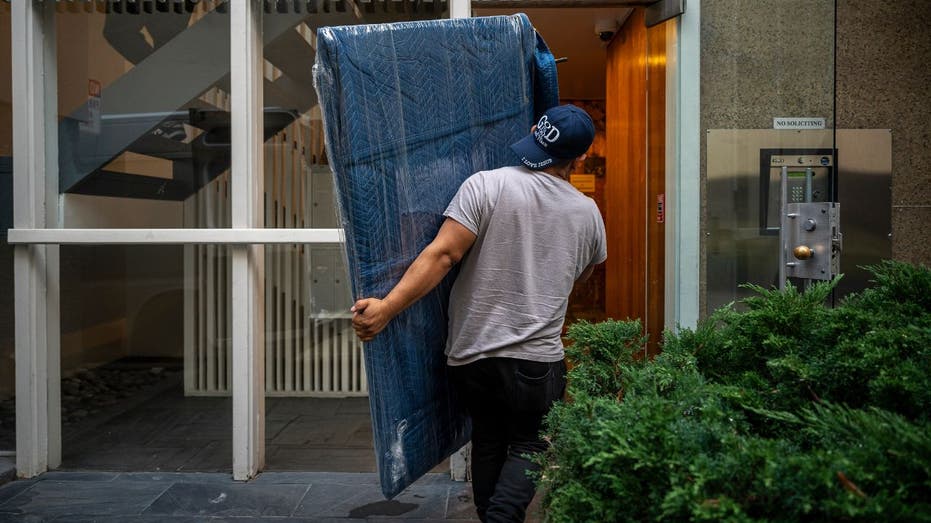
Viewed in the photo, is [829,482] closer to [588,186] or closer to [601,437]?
[601,437]

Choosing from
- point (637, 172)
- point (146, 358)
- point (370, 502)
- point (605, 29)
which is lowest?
point (370, 502)

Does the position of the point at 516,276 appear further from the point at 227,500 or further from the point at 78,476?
the point at 78,476

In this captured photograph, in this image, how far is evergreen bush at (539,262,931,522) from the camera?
1260mm

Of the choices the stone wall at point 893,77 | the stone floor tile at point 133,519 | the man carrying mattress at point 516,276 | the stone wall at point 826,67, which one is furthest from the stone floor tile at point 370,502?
the stone wall at point 893,77

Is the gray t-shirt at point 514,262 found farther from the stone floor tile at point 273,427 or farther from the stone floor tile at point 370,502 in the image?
the stone floor tile at point 273,427

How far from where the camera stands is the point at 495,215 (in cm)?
248

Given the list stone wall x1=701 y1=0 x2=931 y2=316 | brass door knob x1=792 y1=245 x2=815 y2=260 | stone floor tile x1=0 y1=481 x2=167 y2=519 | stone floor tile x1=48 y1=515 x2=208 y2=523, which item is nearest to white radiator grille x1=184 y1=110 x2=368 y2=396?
stone floor tile x1=0 y1=481 x2=167 y2=519

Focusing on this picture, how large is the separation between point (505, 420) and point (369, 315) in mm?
658

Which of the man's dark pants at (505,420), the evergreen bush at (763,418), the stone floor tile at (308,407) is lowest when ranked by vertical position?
the stone floor tile at (308,407)

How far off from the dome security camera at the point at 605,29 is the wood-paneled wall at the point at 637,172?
71mm

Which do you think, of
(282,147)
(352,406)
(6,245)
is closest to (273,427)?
(352,406)

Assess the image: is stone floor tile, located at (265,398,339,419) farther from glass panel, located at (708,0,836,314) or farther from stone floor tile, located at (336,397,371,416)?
glass panel, located at (708,0,836,314)

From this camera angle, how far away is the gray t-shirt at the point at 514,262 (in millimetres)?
2484

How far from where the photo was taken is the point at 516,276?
2.52m
